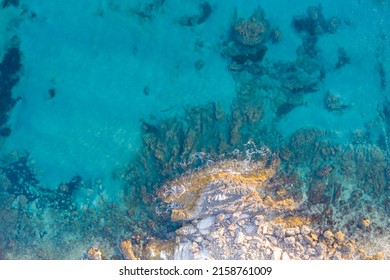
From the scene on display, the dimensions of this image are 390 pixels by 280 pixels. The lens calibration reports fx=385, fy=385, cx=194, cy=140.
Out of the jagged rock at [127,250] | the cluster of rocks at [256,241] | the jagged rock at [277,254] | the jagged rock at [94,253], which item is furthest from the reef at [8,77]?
the jagged rock at [277,254]

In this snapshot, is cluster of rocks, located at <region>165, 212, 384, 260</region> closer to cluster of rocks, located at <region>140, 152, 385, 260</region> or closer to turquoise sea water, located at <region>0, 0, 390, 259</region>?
cluster of rocks, located at <region>140, 152, 385, 260</region>

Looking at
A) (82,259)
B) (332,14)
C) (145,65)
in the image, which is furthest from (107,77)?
(332,14)

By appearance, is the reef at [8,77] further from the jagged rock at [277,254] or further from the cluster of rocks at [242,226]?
the jagged rock at [277,254]

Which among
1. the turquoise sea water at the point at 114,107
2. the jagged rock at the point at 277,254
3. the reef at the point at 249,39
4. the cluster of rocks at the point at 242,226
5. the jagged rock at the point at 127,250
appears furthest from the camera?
the reef at the point at 249,39

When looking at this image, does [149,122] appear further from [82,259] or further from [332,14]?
[332,14]

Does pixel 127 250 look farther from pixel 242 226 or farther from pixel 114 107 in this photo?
pixel 114 107

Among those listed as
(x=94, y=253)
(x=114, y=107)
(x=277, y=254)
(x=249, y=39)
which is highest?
(x=249, y=39)

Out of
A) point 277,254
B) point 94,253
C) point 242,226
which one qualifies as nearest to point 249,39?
point 242,226

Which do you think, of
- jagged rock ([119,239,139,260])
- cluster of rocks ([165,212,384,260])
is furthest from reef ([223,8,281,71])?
jagged rock ([119,239,139,260])
